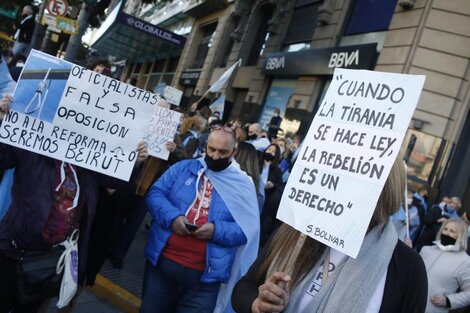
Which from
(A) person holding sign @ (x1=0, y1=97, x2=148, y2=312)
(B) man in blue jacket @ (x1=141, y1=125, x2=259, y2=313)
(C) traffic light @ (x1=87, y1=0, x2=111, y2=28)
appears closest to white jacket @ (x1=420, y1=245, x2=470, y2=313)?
(B) man in blue jacket @ (x1=141, y1=125, x2=259, y2=313)

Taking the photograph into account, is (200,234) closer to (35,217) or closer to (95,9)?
(35,217)

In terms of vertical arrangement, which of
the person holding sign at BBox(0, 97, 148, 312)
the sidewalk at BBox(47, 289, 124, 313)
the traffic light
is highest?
the traffic light

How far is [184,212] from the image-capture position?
3.08 m

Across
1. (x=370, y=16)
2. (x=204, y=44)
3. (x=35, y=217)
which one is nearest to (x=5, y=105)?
(x=35, y=217)

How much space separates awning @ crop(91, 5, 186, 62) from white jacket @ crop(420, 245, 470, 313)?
1800 cm

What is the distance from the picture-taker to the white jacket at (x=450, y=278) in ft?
14.1

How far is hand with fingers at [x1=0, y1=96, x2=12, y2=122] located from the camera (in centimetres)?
246

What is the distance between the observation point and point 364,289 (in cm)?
175

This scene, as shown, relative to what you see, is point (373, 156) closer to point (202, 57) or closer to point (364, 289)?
point (364, 289)

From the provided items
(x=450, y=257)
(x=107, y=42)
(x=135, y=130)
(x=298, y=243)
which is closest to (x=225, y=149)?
(x=135, y=130)

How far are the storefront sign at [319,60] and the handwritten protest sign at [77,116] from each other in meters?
8.94

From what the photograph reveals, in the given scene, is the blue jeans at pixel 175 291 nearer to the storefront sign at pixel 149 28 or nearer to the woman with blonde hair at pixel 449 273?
the woman with blonde hair at pixel 449 273

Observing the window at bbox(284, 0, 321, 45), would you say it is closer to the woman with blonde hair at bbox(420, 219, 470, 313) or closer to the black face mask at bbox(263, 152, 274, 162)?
the black face mask at bbox(263, 152, 274, 162)

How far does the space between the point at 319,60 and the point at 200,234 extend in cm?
1047
